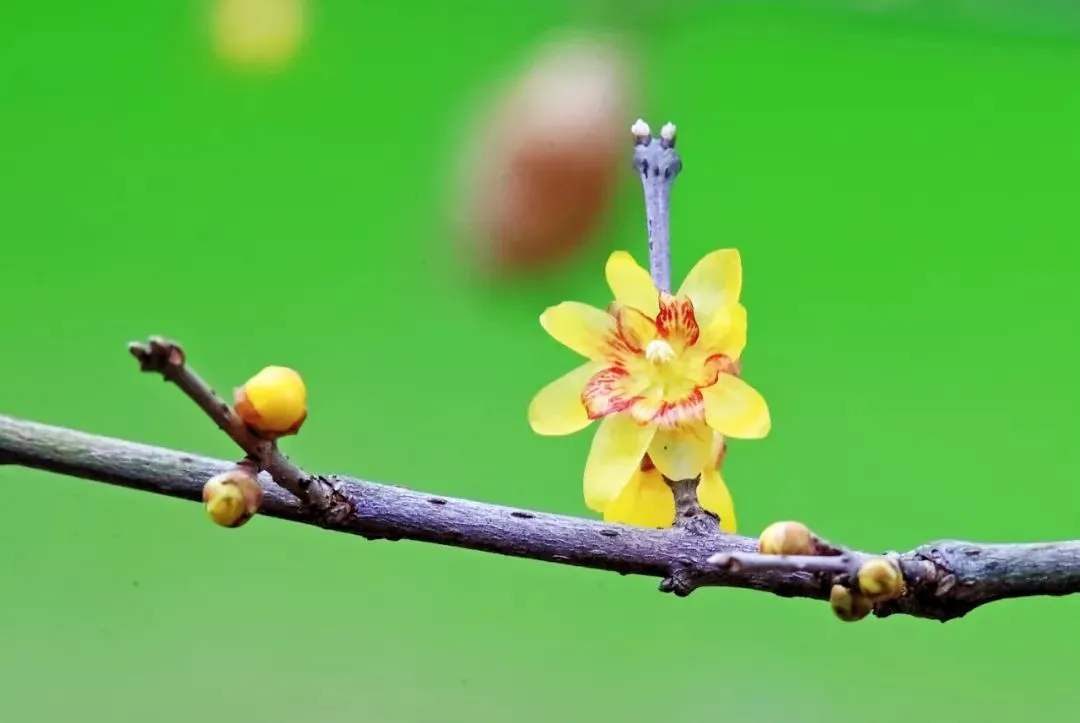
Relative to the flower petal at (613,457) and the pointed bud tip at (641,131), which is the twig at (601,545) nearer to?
the flower petal at (613,457)

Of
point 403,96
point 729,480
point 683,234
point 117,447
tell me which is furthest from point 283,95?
point 117,447

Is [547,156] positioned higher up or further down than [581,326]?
higher up

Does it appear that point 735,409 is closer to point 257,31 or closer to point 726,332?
point 726,332

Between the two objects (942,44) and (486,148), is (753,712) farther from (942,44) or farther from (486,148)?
(942,44)

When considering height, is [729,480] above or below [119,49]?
below

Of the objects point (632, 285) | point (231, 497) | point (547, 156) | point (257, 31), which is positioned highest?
point (257, 31)

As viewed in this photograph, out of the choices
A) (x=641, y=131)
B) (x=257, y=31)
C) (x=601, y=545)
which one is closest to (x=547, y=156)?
(x=257, y=31)

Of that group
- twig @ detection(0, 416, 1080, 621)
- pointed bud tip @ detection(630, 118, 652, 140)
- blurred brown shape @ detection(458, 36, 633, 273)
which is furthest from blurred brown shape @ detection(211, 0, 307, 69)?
twig @ detection(0, 416, 1080, 621)
